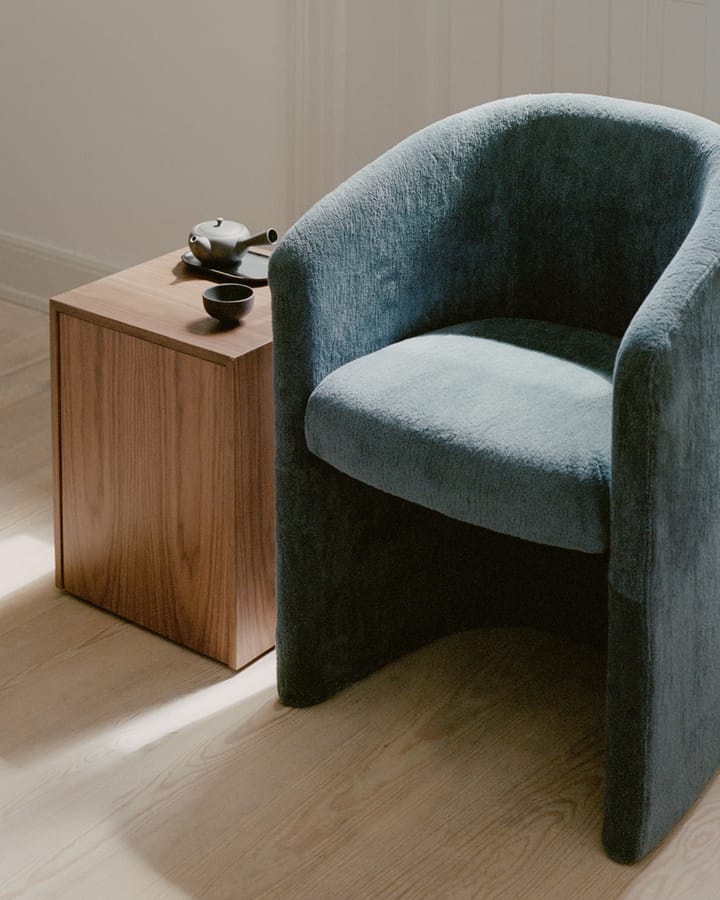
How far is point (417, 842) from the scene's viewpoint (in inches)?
68.2

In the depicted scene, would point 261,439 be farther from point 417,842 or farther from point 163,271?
point 417,842

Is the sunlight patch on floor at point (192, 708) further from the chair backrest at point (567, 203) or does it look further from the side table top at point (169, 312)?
the chair backrest at point (567, 203)

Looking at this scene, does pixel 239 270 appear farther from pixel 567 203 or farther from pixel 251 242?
pixel 567 203

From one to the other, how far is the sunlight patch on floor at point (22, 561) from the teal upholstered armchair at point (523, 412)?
0.56 m

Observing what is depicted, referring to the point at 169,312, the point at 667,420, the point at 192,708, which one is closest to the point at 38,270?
the point at 169,312

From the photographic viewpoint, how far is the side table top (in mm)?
1958

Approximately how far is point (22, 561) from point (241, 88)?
1.17 m

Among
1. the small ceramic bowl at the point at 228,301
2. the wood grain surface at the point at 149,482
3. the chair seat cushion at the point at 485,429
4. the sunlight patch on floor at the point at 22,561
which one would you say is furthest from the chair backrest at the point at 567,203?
the sunlight patch on floor at the point at 22,561

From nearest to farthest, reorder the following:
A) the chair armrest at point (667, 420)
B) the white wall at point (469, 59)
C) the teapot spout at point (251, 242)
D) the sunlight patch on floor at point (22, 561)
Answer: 1. the chair armrest at point (667, 420)
2. the teapot spout at point (251, 242)
3. the sunlight patch on floor at point (22, 561)
4. the white wall at point (469, 59)

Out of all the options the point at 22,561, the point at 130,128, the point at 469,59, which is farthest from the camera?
the point at 130,128

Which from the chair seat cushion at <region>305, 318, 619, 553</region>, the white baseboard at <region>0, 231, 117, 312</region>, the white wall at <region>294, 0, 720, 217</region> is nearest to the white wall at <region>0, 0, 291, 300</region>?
the white baseboard at <region>0, 231, 117, 312</region>

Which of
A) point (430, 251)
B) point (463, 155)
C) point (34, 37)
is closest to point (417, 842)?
point (430, 251)

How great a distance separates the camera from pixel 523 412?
1.73 m

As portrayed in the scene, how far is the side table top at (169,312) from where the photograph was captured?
196 cm
